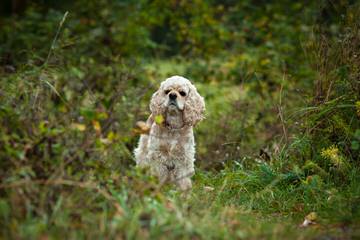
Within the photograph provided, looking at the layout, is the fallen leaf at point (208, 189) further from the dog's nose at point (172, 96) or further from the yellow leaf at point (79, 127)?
the yellow leaf at point (79, 127)

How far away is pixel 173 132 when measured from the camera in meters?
5.67

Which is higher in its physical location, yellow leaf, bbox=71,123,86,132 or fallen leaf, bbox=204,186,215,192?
yellow leaf, bbox=71,123,86,132

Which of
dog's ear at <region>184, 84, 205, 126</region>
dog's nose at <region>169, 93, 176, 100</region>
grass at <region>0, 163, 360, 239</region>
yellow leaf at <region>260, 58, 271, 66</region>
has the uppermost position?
yellow leaf at <region>260, 58, 271, 66</region>

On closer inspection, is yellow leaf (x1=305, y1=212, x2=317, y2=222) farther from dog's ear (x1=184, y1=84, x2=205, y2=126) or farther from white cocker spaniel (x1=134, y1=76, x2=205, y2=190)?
dog's ear (x1=184, y1=84, x2=205, y2=126)

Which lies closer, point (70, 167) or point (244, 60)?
point (70, 167)

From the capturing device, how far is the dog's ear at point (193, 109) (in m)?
5.72

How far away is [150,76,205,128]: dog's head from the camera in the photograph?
5.70 metres

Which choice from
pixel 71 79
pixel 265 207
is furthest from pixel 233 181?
pixel 71 79

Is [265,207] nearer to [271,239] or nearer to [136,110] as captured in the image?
[271,239]

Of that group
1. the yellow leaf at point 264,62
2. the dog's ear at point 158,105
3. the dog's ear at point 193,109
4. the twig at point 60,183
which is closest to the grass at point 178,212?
the twig at point 60,183

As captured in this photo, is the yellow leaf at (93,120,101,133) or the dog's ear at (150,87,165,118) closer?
the yellow leaf at (93,120,101,133)

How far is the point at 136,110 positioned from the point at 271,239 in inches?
162

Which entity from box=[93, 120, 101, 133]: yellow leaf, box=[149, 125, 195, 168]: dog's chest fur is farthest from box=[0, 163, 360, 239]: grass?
box=[149, 125, 195, 168]: dog's chest fur

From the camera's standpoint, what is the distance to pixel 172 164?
221 inches
